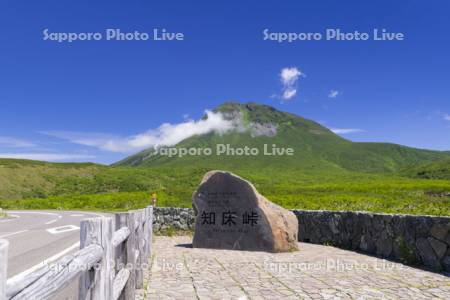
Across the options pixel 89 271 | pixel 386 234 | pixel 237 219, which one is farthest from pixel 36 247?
pixel 89 271

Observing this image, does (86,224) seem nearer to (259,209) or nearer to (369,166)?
(259,209)

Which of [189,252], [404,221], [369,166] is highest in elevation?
[369,166]

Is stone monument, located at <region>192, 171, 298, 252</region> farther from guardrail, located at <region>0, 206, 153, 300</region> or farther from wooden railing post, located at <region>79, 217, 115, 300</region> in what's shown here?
wooden railing post, located at <region>79, 217, 115, 300</region>

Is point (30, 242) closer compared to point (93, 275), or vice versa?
point (93, 275)

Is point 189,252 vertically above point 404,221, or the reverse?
point 404,221

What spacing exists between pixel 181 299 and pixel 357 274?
3.69 m

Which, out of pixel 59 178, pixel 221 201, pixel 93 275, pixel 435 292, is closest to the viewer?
pixel 93 275

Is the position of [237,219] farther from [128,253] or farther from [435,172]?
[435,172]

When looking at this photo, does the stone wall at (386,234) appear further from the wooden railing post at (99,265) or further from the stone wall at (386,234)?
the wooden railing post at (99,265)

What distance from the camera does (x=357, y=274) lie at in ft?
27.3

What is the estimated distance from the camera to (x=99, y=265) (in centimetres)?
339

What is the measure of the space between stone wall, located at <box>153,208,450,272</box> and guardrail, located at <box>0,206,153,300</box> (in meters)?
6.23

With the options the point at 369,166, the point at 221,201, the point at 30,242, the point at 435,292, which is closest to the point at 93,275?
the point at 435,292

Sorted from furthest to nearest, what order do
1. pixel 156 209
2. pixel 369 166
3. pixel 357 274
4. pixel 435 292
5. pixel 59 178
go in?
pixel 369 166, pixel 59 178, pixel 156 209, pixel 357 274, pixel 435 292
